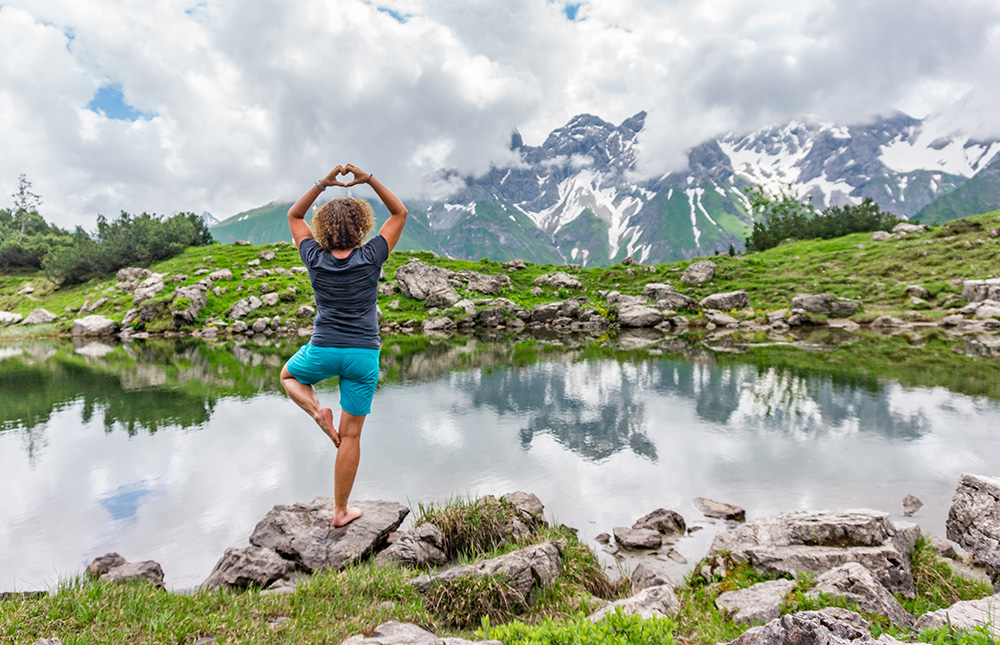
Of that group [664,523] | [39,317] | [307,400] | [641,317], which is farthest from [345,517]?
[39,317]

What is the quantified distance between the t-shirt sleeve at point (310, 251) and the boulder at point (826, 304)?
46.3 metres

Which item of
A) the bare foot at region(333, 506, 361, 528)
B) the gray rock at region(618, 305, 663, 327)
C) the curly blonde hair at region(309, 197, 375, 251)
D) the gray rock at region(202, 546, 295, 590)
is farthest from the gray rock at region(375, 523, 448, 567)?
the gray rock at region(618, 305, 663, 327)

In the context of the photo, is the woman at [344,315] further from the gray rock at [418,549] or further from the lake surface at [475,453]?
the lake surface at [475,453]

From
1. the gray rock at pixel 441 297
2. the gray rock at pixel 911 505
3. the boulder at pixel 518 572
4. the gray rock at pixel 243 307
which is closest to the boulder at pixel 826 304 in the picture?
the gray rock at pixel 441 297

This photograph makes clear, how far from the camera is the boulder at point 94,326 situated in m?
51.2

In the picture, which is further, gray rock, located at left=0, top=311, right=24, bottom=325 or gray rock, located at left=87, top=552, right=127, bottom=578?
gray rock, located at left=0, top=311, right=24, bottom=325

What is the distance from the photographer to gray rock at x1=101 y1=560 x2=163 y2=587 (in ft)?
19.2

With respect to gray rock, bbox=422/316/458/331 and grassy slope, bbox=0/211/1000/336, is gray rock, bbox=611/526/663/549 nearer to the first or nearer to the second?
gray rock, bbox=422/316/458/331

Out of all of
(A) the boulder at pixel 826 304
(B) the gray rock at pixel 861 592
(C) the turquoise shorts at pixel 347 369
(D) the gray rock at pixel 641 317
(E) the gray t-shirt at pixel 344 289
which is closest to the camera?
(B) the gray rock at pixel 861 592

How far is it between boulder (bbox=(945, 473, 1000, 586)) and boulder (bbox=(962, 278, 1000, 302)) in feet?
144

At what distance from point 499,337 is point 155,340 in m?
31.6

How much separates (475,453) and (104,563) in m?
6.70

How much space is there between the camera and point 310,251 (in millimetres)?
6465

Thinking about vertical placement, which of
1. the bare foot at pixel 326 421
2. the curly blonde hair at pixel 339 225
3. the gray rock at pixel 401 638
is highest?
the curly blonde hair at pixel 339 225
